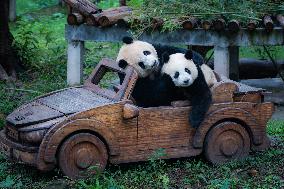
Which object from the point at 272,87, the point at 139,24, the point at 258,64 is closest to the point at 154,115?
the point at 139,24

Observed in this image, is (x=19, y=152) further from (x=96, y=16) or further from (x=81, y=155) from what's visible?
(x=96, y=16)

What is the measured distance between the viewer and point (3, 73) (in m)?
11.8

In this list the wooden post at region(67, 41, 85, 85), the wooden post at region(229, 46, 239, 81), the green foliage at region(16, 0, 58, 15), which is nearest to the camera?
the wooden post at region(67, 41, 85, 85)

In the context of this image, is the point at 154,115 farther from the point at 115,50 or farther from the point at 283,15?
the point at 115,50

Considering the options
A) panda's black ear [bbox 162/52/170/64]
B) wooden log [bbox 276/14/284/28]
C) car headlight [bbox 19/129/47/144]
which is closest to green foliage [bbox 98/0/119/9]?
wooden log [bbox 276/14/284/28]

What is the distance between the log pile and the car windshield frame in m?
2.67

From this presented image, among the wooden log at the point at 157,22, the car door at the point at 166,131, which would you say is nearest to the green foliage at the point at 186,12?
the wooden log at the point at 157,22

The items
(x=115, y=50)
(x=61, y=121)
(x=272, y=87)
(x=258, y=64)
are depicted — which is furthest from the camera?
(x=115, y=50)

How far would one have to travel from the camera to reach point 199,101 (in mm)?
6492

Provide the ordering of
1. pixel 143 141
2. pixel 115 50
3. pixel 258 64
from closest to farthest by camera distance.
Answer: pixel 143 141 < pixel 258 64 < pixel 115 50

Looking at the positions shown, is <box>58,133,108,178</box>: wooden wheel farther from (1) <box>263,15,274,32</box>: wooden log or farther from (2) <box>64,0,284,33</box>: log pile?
(1) <box>263,15,274,32</box>: wooden log

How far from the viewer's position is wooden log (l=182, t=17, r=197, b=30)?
9348mm

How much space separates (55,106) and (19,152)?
62 centimetres

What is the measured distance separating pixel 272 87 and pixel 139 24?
319 centimetres
